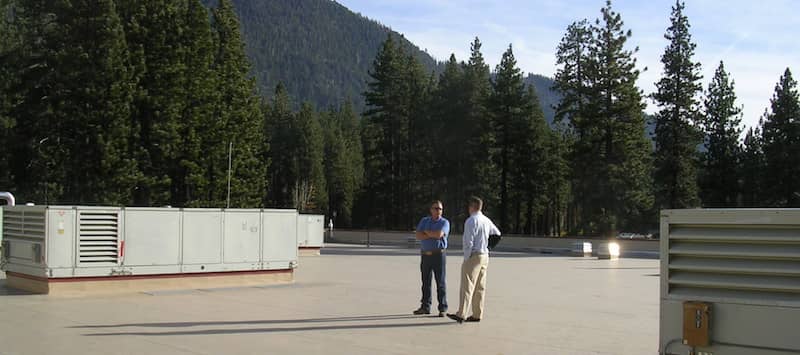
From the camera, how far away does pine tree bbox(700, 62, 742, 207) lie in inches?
2456

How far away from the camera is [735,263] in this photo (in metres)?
5.80

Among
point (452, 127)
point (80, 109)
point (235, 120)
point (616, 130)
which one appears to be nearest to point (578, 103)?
point (616, 130)

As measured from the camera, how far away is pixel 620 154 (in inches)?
2283

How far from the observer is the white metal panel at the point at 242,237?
57.6 feet

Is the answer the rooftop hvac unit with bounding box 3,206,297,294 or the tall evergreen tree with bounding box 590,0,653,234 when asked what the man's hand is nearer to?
the rooftop hvac unit with bounding box 3,206,297,294

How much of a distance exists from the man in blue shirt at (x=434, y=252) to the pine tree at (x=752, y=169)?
5240 centimetres

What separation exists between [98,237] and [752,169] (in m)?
55.2

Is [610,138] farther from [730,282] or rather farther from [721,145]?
[730,282]

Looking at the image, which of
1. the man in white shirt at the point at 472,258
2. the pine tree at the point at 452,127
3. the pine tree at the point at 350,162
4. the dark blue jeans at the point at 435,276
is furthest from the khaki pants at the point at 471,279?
the pine tree at the point at 350,162

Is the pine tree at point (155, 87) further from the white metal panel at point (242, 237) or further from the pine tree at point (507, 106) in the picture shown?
the white metal panel at point (242, 237)

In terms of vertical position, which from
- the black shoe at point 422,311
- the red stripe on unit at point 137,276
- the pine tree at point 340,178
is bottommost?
the black shoe at point 422,311

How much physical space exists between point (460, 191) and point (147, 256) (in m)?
58.2

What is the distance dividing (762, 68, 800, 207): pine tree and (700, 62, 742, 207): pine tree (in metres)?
2.61

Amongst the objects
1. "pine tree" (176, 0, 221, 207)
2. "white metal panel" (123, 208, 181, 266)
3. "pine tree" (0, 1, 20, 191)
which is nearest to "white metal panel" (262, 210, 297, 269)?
"white metal panel" (123, 208, 181, 266)
